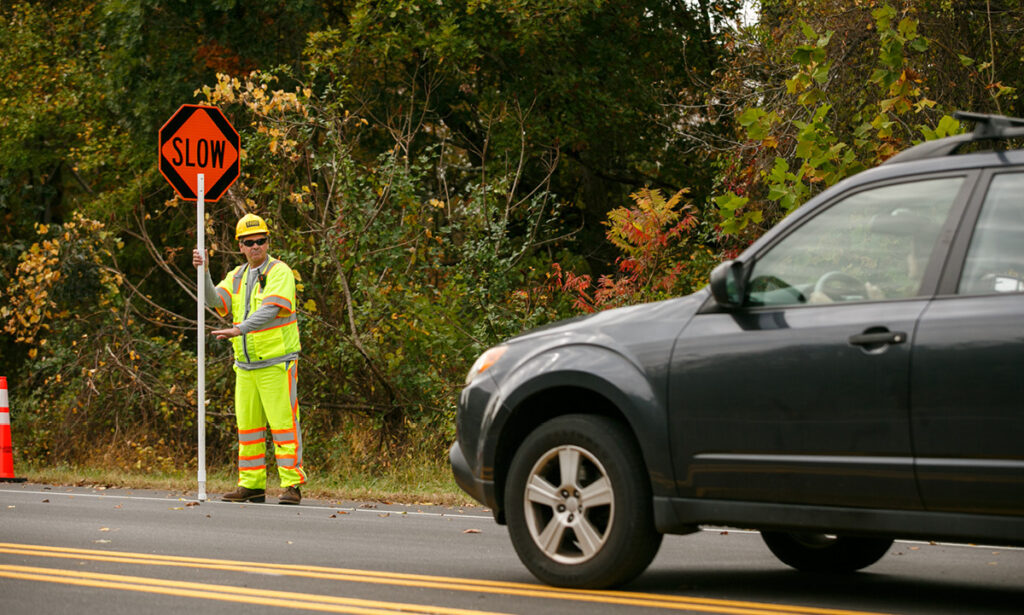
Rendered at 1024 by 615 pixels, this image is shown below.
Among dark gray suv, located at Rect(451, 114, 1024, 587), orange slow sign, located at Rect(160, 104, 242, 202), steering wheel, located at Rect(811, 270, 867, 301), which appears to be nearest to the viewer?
dark gray suv, located at Rect(451, 114, 1024, 587)

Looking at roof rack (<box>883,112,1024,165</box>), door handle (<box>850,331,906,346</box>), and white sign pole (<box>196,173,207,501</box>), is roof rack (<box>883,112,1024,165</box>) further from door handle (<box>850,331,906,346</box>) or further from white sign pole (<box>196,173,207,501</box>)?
white sign pole (<box>196,173,207,501</box>)

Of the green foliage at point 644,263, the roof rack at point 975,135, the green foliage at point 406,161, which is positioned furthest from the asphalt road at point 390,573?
the green foliage at point 644,263

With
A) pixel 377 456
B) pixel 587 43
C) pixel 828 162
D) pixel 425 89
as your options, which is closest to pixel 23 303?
pixel 377 456

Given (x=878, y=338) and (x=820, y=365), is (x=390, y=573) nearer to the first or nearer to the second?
(x=820, y=365)

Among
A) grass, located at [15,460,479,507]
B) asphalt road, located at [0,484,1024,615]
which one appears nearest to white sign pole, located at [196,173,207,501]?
grass, located at [15,460,479,507]

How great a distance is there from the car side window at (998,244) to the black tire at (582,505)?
5.46ft

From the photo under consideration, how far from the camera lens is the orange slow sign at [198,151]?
500 inches

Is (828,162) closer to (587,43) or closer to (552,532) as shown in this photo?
(552,532)

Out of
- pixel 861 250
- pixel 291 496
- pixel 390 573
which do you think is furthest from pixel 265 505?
pixel 861 250

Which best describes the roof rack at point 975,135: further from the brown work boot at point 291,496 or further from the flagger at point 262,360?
the brown work boot at point 291,496

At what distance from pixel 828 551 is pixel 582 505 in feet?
5.19

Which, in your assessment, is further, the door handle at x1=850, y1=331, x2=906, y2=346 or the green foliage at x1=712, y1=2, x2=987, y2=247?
the green foliage at x1=712, y1=2, x2=987, y2=247

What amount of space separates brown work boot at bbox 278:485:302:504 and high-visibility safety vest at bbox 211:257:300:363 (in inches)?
42.5

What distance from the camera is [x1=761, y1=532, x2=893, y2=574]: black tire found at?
24.4 feet
